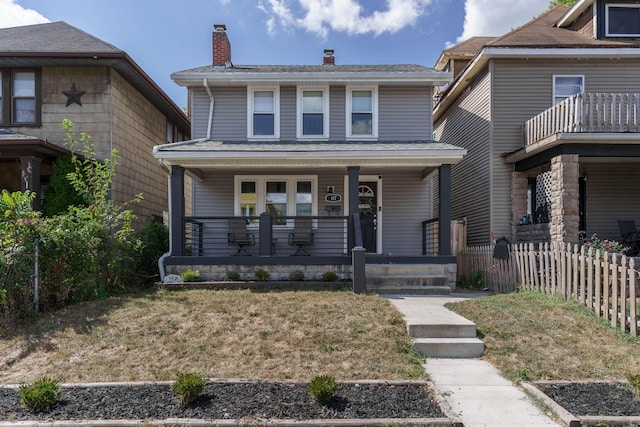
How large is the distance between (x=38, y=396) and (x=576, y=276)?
742 centimetres

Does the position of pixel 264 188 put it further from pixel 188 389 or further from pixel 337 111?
pixel 188 389

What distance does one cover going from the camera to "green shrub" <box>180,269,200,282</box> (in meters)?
8.67

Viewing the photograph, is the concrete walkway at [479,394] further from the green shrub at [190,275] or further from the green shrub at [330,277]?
the green shrub at [190,275]

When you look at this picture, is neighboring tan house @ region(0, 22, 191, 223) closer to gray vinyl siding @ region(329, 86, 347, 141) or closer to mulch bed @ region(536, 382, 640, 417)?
gray vinyl siding @ region(329, 86, 347, 141)

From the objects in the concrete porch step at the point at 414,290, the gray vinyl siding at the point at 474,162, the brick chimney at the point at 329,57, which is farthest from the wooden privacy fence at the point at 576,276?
the brick chimney at the point at 329,57

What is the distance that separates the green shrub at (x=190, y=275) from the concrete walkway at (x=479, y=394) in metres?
4.98

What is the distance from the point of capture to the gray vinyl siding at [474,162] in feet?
38.3

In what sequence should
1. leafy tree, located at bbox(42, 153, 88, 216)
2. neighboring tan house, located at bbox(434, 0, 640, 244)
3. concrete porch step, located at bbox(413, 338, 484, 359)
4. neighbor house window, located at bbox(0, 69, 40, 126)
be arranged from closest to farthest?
1. concrete porch step, located at bbox(413, 338, 484, 359)
2. leafy tree, located at bbox(42, 153, 88, 216)
3. neighboring tan house, located at bbox(434, 0, 640, 244)
4. neighbor house window, located at bbox(0, 69, 40, 126)

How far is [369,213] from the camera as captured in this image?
11477mm

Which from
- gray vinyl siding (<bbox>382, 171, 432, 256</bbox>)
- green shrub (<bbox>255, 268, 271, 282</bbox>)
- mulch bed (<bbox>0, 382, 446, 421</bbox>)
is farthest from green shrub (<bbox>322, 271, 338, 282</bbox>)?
mulch bed (<bbox>0, 382, 446, 421</bbox>)

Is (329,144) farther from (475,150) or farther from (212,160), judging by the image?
(475,150)

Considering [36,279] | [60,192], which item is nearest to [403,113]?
[60,192]

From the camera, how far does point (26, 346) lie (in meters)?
5.19

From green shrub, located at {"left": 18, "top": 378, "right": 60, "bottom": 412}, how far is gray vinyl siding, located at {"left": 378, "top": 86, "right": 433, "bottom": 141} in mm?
9568
